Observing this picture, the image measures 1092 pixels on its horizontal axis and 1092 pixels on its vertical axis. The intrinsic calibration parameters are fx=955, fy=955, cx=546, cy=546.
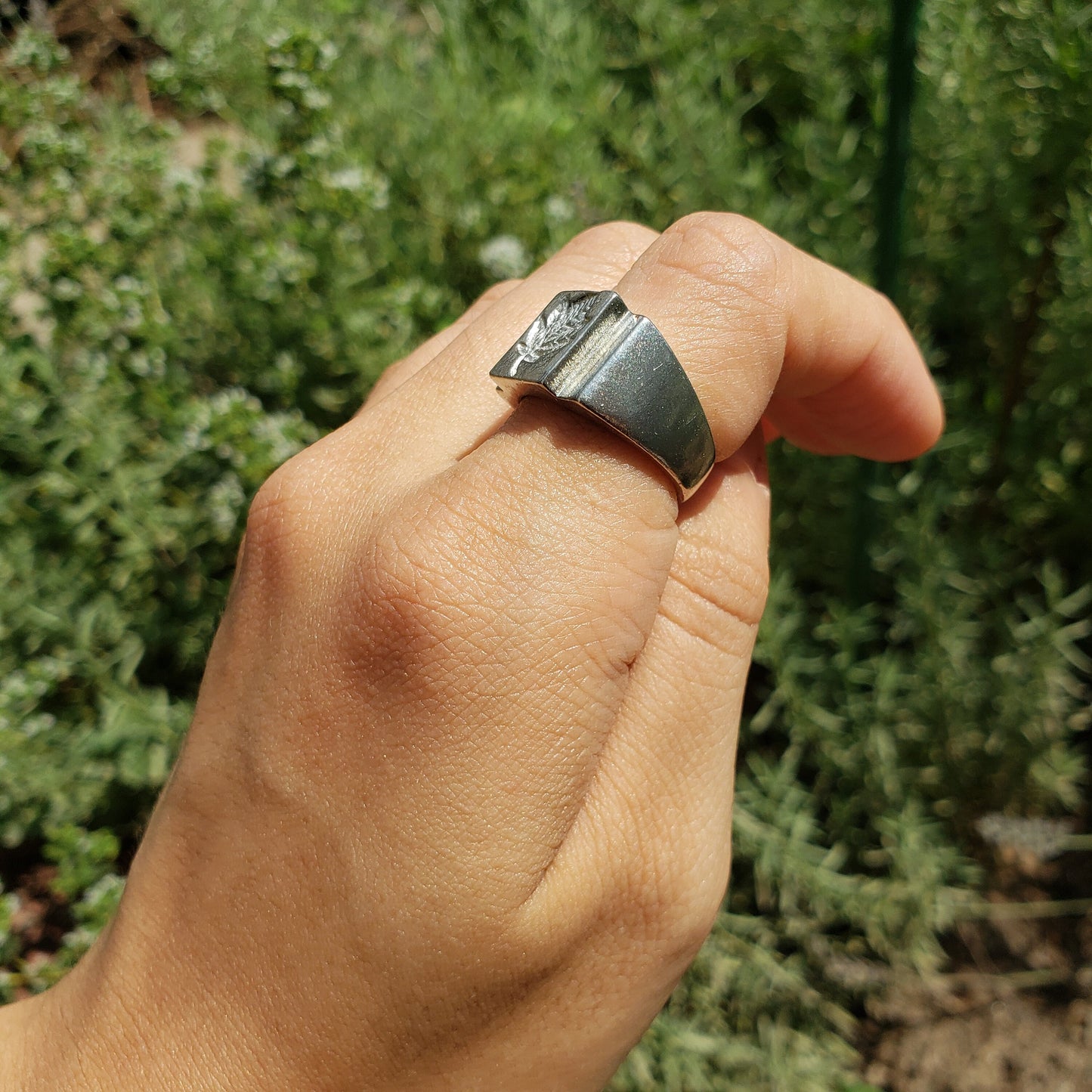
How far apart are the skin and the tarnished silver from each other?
0.16ft

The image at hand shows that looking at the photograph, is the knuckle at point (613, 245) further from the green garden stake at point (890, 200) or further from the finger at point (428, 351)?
the green garden stake at point (890, 200)

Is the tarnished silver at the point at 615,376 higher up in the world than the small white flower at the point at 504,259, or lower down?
higher up

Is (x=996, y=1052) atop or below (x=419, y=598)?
below

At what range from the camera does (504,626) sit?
54.2 inches

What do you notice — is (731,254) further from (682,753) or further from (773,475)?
(773,475)

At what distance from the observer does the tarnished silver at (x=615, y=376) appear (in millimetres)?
1382

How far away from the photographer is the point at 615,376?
4.55 ft

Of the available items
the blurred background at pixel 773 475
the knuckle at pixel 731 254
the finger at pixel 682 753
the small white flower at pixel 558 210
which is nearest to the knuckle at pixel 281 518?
the finger at pixel 682 753

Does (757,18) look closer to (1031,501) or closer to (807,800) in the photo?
(1031,501)

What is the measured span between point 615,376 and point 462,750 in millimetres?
584

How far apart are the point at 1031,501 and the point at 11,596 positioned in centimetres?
332

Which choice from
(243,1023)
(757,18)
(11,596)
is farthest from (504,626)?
(757,18)

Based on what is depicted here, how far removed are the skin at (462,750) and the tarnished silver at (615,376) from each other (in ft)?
0.16

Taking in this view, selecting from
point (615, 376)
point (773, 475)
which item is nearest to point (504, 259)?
point (773, 475)
